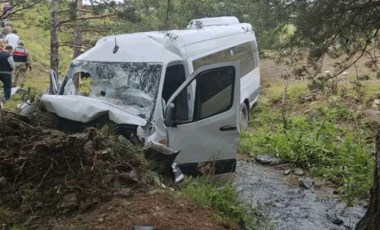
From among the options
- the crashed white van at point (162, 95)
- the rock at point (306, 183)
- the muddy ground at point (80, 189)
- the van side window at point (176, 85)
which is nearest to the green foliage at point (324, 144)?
the rock at point (306, 183)

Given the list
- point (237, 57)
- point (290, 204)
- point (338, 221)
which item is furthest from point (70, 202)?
point (237, 57)

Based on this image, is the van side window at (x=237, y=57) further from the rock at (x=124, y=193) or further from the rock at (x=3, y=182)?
the rock at (x=3, y=182)

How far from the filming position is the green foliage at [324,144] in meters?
7.90

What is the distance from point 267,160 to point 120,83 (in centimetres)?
376

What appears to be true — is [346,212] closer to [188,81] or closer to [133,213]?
[188,81]

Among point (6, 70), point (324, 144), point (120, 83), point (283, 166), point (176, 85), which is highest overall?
point (120, 83)

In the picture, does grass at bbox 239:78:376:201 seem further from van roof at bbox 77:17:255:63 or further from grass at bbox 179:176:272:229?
grass at bbox 179:176:272:229

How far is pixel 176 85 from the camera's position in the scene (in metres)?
6.70

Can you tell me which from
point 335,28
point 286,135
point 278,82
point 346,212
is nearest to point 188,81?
point 335,28

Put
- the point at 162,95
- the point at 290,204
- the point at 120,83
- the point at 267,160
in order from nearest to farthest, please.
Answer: the point at 162,95 → the point at 120,83 → the point at 290,204 → the point at 267,160

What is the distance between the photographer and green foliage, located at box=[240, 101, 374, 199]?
790 cm

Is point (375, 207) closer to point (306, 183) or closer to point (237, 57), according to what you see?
point (306, 183)

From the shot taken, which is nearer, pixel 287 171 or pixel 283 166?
pixel 287 171

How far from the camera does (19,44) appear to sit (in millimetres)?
12289
